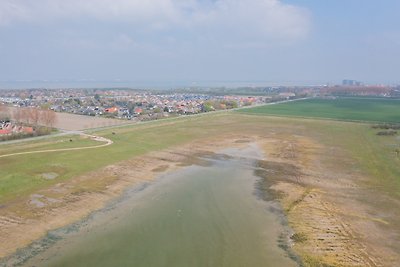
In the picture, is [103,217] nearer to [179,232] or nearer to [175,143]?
[179,232]

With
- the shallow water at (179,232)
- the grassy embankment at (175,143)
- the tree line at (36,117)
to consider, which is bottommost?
the shallow water at (179,232)

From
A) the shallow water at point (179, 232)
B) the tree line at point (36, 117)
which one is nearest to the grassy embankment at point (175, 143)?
the shallow water at point (179, 232)

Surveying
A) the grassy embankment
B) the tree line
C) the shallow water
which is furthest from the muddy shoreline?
the tree line

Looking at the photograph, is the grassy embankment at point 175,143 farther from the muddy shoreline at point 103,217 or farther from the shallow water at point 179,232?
the shallow water at point 179,232

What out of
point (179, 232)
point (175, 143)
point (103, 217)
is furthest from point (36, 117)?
point (179, 232)

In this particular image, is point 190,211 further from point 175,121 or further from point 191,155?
point 175,121

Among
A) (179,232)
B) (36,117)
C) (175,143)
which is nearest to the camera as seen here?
(179,232)

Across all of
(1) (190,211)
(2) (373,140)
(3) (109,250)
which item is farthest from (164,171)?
(2) (373,140)

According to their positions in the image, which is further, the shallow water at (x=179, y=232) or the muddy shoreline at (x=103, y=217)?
the muddy shoreline at (x=103, y=217)

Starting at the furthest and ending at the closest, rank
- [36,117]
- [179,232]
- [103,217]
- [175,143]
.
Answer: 1. [36,117]
2. [175,143]
3. [103,217]
4. [179,232]
